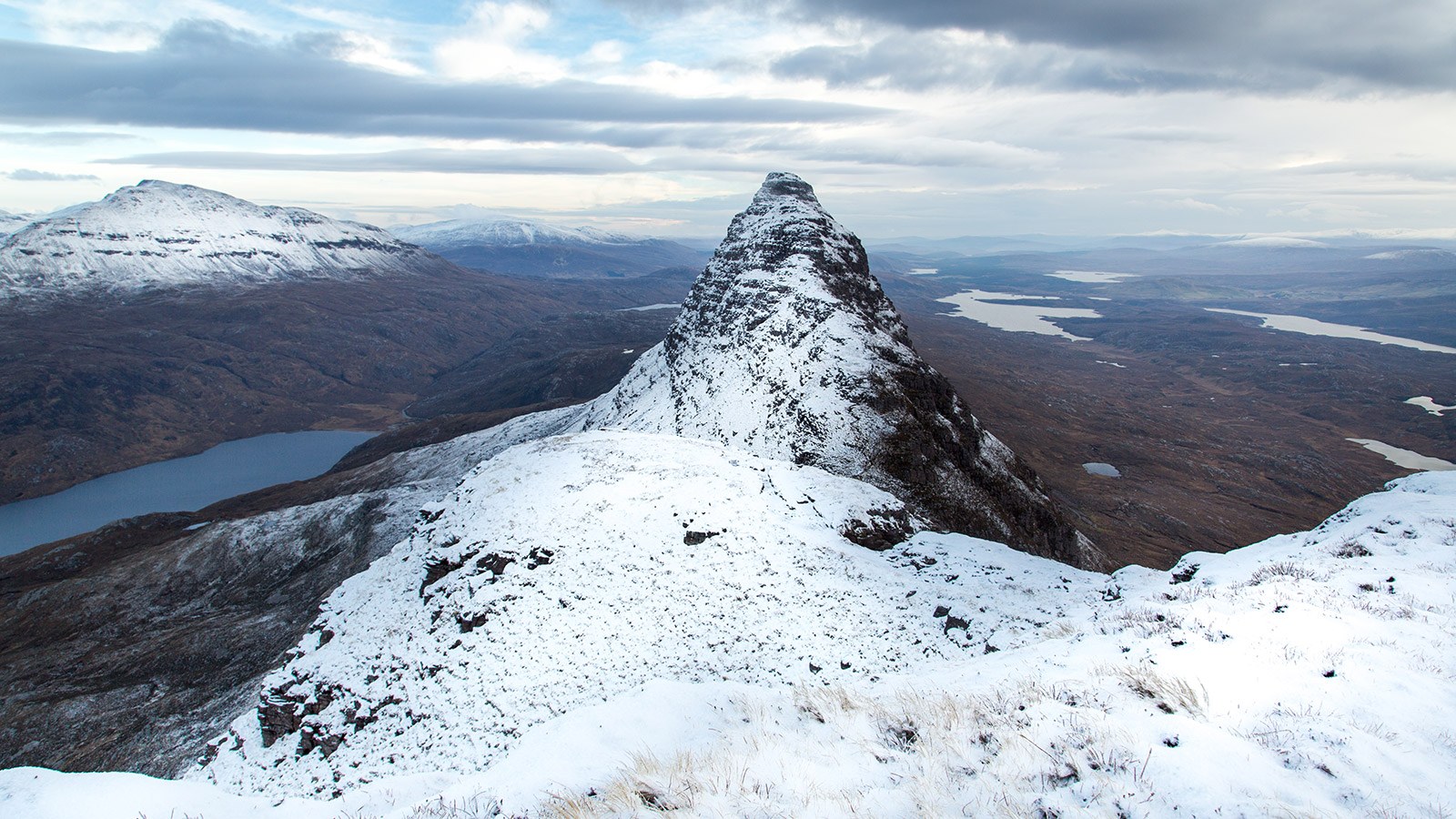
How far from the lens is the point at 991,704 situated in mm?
10445

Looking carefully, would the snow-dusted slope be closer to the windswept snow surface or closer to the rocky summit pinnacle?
the windswept snow surface

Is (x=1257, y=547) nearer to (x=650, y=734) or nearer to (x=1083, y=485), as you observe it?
(x=650, y=734)

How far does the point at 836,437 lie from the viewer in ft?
143

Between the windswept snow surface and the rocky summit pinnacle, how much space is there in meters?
13.2

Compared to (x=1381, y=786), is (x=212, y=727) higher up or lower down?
lower down

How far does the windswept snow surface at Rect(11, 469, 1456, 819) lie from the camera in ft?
25.2

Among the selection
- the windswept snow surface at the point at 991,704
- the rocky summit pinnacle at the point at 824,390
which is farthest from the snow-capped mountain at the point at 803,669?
the rocky summit pinnacle at the point at 824,390

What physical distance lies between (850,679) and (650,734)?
6416 millimetres

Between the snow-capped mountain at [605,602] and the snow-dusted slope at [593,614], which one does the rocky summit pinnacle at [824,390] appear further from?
the snow-dusted slope at [593,614]

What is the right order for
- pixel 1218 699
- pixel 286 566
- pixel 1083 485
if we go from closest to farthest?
pixel 1218 699 → pixel 286 566 → pixel 1083 485

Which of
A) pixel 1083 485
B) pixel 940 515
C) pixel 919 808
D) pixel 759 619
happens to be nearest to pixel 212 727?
pixel 759 619

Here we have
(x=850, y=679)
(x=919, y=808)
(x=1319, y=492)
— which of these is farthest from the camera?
(x=1319, y=492)

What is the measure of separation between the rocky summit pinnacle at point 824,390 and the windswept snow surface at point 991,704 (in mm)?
13185

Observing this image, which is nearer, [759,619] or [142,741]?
[759,619]
